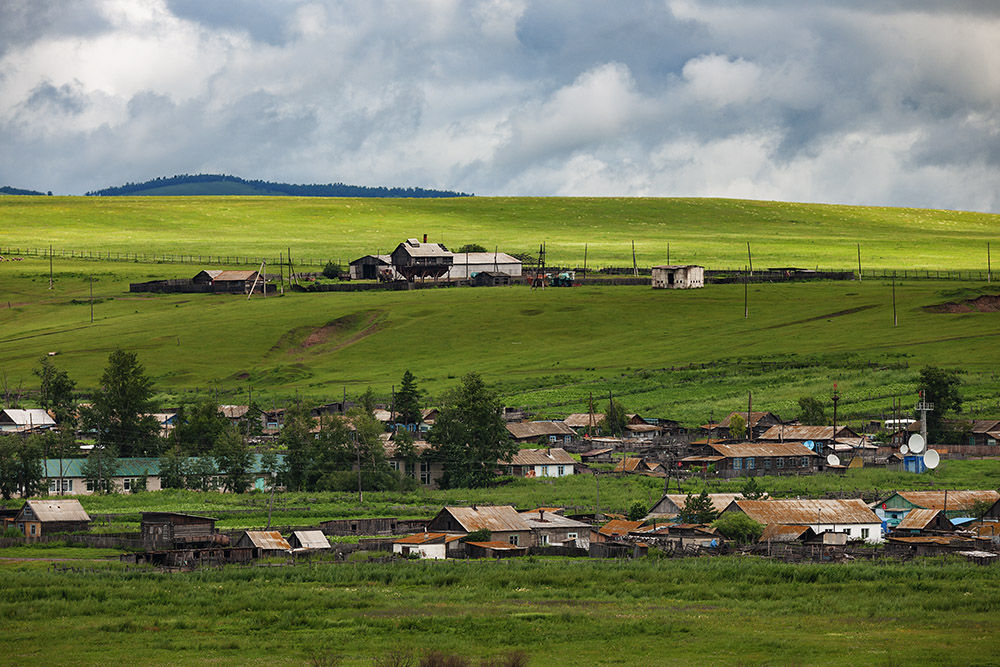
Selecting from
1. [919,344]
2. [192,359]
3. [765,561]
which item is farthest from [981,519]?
[192,359]

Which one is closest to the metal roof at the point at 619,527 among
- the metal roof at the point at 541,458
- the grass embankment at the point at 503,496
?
the grass embankment at the point at 503,496

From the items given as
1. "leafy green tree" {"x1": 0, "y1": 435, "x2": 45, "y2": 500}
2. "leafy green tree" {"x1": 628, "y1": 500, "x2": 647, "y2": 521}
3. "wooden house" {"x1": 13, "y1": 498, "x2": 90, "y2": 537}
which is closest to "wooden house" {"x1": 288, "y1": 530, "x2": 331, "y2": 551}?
"wooden house" {"x1": 13, "y1": 498, "x2": 90, "y2": 537}

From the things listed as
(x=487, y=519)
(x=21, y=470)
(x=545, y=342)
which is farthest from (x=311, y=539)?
(x=545, y=342)

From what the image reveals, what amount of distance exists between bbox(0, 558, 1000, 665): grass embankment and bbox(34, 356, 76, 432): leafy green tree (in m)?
50.1

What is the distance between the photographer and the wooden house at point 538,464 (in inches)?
3652

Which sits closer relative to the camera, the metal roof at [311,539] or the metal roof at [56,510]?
the metal roof at [311,539]

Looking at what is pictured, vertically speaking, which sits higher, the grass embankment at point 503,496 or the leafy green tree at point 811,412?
the leafy green tree at point 811,412

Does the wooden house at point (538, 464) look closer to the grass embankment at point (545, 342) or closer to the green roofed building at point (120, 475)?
the green roofed building at point (120, 475)

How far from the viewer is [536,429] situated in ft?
335

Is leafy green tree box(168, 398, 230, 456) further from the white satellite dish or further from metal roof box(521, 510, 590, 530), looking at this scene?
the white satellite dish

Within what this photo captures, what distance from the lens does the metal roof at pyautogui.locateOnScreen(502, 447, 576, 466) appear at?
304ft

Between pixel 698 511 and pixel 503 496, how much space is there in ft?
55.5

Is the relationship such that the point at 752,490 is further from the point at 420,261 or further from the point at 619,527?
the point at 420,261

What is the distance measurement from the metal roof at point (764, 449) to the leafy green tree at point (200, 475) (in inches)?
1285
